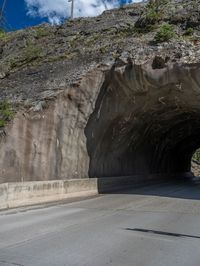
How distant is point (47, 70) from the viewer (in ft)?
→ 65.6

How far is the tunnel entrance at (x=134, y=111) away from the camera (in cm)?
1771

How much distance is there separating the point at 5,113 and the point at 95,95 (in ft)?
13.2

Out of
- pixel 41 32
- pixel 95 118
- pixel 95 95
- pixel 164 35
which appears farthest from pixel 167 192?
pixel 41 32

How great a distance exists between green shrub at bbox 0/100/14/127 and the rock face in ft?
0.77

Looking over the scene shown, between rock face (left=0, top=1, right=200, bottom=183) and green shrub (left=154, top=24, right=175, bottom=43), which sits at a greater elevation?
green shrub (left=154, top=24, right=175, bottom=43)

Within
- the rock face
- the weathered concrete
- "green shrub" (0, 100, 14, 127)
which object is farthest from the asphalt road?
"green shrub" (0, 100, 14, 127)

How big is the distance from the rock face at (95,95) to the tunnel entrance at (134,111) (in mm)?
42

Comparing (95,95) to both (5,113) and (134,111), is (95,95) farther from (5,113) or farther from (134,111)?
(5,113)

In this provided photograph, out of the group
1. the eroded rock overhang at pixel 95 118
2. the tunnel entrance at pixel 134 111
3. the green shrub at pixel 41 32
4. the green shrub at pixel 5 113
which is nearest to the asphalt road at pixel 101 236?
the eroded rock overhang at pixel 95 118

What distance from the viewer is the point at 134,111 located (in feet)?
64.7

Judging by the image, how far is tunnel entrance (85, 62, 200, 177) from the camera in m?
17.7

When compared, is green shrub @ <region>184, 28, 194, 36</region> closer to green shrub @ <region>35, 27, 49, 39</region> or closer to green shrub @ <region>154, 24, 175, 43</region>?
green shrub @ <region>154, 24, 175, 43</region>

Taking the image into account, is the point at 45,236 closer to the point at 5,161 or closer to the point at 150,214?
the point at 150,214

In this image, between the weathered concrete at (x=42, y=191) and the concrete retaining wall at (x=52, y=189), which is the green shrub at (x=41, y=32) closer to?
the concrete retaining wall at (x=52, y=189)
